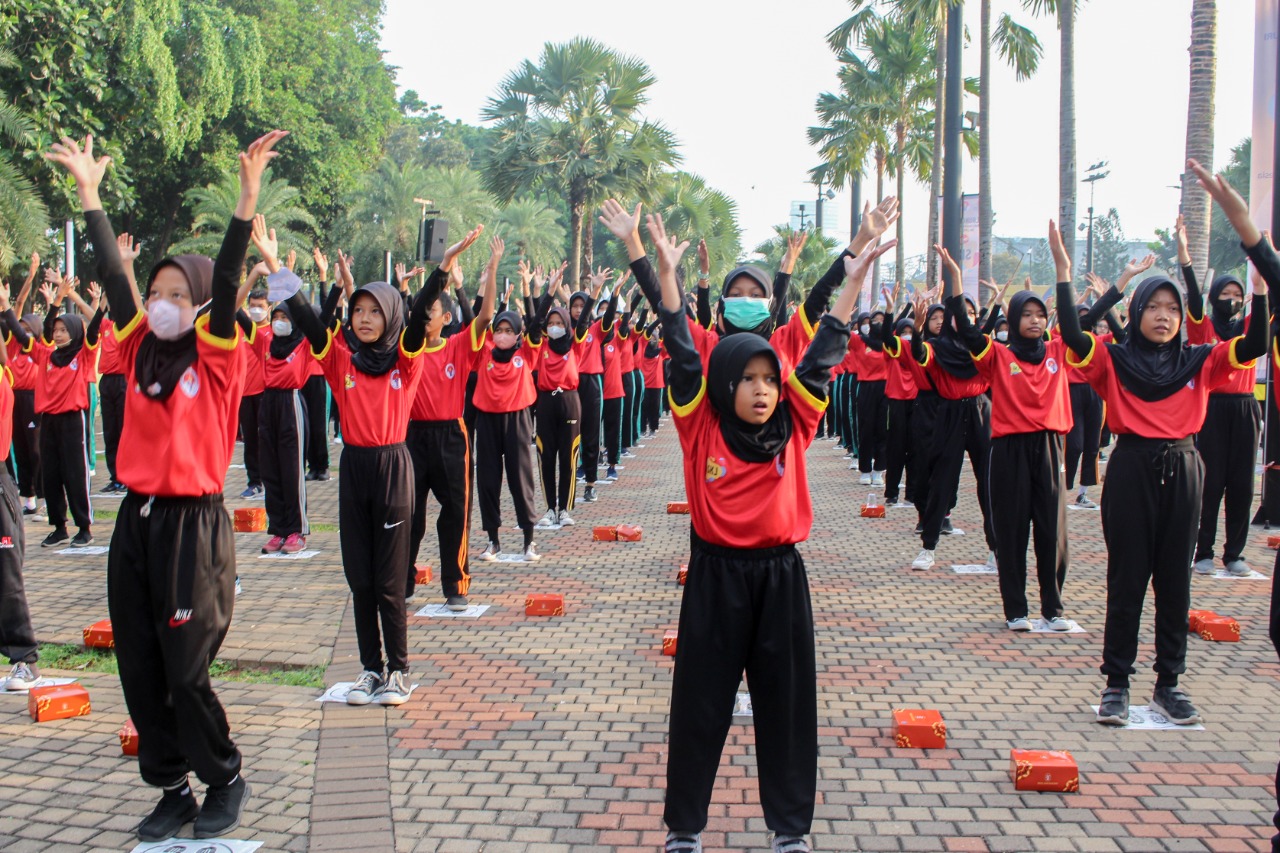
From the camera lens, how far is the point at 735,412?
414 cm

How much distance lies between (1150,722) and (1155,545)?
2.94ft

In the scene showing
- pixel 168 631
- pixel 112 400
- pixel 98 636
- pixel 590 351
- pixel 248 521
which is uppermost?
pixel 590 351

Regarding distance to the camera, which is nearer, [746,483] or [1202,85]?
[746,483]

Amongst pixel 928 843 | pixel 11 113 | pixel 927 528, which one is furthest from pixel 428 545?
pixel 11 113

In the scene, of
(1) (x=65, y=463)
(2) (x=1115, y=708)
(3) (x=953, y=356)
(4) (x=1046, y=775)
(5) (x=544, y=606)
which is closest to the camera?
(4) (x=1046, y=775)

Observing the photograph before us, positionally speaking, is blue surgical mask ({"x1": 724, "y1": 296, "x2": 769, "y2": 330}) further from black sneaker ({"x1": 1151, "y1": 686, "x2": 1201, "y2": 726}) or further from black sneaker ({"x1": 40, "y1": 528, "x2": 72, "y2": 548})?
black sneaker ({"x1": 40, "y1": 528, "x2": 72, "y2": 548})

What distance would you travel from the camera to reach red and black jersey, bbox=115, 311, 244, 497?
4.39 metres

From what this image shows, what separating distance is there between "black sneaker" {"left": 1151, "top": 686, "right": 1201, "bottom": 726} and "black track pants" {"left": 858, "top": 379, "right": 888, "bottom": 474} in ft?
30.0

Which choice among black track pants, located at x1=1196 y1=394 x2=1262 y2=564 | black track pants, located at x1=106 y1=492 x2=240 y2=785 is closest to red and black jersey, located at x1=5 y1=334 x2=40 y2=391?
black track pants, located at x1=106 y1=492 x2=240 y2=785

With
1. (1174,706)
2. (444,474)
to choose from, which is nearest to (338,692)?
(444,474)

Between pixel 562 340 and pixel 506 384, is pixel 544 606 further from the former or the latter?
pixel 562 340

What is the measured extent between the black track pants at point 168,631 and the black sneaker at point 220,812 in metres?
0.08

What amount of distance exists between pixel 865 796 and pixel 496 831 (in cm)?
157

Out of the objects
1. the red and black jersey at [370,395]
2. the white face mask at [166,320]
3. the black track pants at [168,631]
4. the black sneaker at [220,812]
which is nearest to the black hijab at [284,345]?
the red and black jersey at [370,395]
